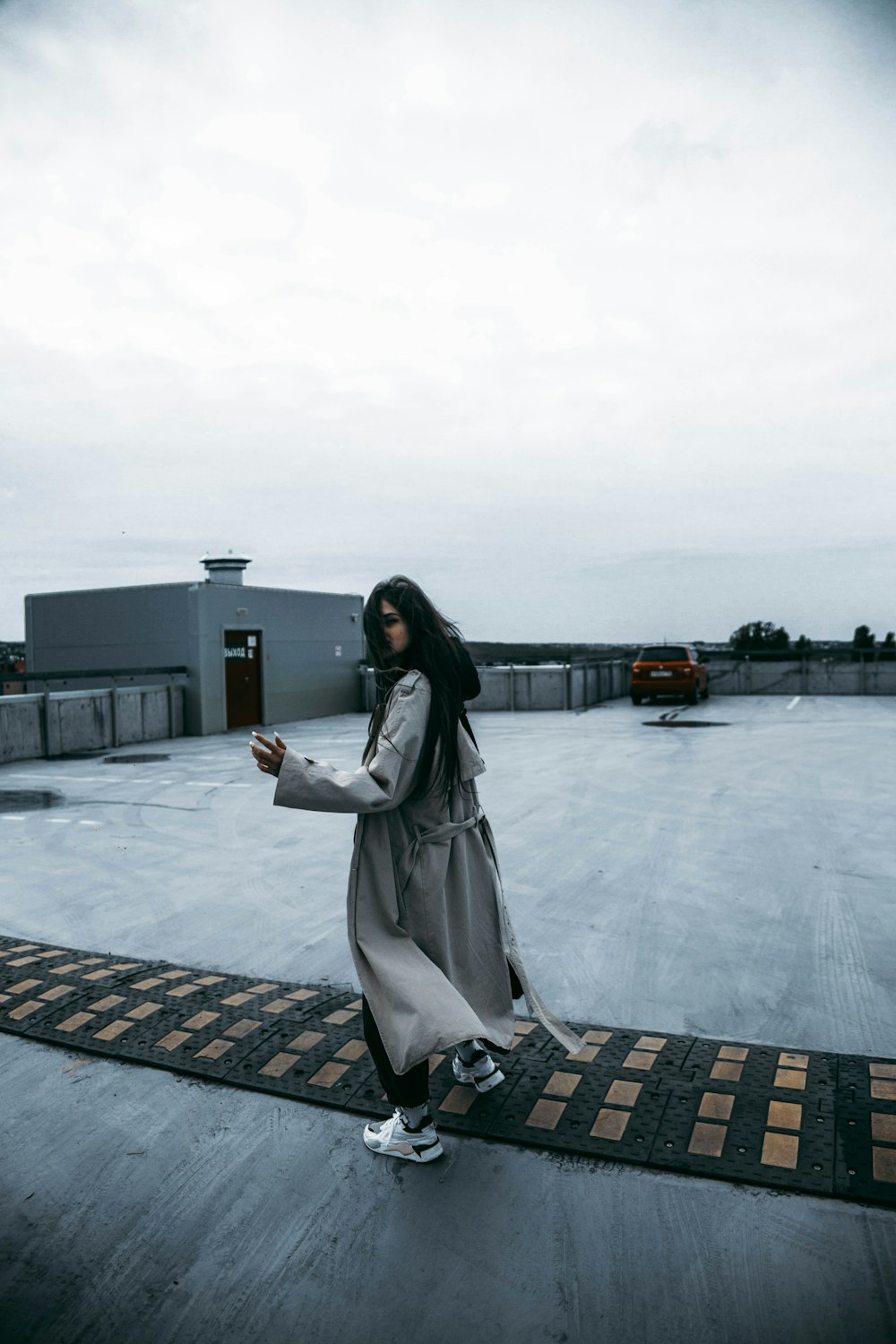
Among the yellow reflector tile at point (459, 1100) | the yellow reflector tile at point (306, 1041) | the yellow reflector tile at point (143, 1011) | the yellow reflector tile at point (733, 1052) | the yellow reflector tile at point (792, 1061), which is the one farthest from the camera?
the yellow reflector tile at point (143, 1011)

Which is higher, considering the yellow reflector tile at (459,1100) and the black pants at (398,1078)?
the black pants at (398,1078)

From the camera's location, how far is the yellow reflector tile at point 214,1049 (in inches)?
151

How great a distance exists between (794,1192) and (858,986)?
6.52 feet

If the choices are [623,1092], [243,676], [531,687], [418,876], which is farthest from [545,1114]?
[531,687]

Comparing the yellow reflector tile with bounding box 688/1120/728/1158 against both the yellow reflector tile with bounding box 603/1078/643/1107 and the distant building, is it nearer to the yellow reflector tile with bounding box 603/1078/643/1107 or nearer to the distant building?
the yellow reflector tile with bounding box 603/1078/643/1107

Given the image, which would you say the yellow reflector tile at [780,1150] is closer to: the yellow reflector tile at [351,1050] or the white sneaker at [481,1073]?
the white sneaker at [481,1073]

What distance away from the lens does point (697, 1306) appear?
2.36 meters

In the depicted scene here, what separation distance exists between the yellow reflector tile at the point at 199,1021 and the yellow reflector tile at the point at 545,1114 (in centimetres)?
162

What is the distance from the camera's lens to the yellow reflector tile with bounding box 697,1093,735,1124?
10.7ft

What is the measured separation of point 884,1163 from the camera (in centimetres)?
293

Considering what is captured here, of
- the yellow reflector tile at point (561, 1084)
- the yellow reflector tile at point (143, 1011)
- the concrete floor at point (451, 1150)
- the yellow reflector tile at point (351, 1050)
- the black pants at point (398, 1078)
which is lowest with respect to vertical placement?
the concrete floor at point (451, 1150)

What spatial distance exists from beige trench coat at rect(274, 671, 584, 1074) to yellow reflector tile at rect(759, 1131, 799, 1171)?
2.34 ft

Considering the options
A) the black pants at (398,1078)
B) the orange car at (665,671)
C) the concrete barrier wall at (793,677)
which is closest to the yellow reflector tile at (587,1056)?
the black pants at (398,1078)

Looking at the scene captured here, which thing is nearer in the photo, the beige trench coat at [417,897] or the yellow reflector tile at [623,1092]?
the beige trench coat at [417,897]
